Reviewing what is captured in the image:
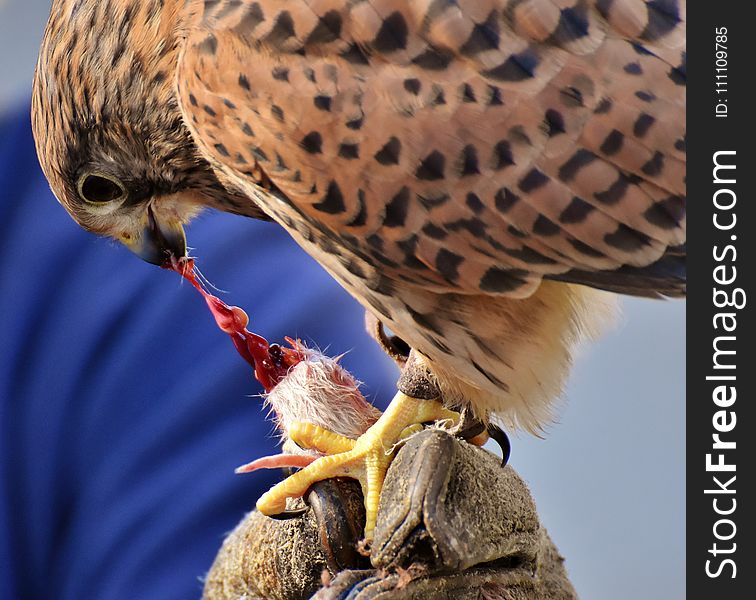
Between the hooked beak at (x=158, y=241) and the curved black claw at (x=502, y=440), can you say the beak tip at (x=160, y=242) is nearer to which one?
the hooked beak at (x=158, y=241)

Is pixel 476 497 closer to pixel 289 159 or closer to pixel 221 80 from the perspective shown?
pixel 289 159

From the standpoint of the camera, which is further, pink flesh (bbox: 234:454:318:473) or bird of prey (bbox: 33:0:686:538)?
pink flesh (bbox: 234:454:318:473)

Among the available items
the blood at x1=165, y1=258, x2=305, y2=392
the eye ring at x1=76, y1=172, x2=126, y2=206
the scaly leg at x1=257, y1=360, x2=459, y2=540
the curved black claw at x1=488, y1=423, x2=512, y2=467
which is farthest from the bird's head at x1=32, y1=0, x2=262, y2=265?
the curved black claw at x1=488, y1=423, x2=512, y2=467

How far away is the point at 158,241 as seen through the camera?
1083 mm

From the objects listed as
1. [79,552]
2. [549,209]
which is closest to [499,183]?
[549,209]

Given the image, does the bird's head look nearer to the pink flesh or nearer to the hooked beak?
the hooked beak

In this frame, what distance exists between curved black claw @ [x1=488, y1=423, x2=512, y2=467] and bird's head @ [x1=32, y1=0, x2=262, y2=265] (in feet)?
1.64

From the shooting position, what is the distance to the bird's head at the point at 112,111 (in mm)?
928

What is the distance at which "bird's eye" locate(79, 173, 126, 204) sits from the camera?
3.25 ft

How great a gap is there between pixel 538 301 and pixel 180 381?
1.06m

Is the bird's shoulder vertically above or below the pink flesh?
above

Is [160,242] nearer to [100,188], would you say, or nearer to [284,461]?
[100,188]

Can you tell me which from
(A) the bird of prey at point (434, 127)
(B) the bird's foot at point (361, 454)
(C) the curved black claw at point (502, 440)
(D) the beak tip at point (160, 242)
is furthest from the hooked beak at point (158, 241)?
(C) the curved black claw at point (502, 440)

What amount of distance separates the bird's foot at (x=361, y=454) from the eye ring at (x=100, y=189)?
0.38 m
